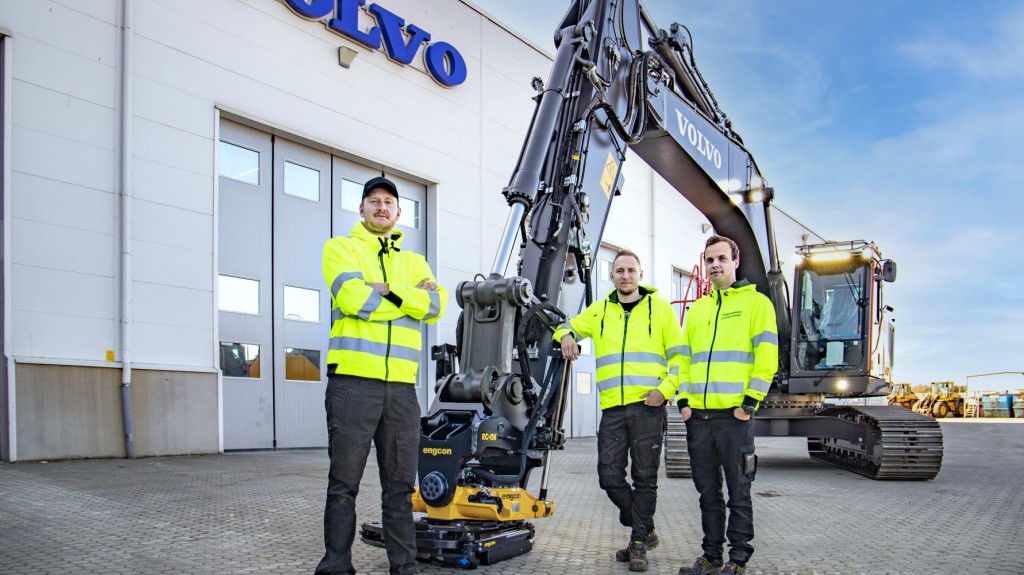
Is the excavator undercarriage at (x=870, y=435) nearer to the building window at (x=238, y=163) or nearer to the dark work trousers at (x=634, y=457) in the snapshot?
the dark work trousers at (x=634, y=457)

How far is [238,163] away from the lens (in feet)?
41.3

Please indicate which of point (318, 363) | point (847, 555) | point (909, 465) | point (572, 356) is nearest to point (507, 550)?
point (572, 356)

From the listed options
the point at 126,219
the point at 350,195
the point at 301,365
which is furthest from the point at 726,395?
the point at 350,195

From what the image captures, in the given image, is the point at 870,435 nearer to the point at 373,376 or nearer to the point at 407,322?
the point at 407,322

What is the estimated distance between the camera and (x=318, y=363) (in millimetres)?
13711

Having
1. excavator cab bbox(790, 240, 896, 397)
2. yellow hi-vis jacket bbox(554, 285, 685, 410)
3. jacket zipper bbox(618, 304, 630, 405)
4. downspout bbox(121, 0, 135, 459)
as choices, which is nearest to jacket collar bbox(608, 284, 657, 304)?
yellow hi-vis jacket bbox(554, 285, 685, 410)

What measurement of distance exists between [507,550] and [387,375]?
1403 millimetres

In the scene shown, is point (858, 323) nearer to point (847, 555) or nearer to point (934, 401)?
point (847, 555)

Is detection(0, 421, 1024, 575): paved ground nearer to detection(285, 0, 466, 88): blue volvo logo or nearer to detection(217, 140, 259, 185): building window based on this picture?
detection(217, 140, 259, 185): building window

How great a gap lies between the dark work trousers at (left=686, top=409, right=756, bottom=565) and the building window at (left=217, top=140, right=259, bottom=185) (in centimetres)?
981

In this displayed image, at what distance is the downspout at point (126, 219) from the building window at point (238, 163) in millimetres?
1608

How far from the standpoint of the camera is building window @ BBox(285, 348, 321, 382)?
13.1 meters

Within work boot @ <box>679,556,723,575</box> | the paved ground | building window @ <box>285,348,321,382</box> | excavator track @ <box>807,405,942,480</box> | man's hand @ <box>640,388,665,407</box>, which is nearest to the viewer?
work boot @ <box>679,556,723,575</box>

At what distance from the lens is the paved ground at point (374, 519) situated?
14.8 ft
